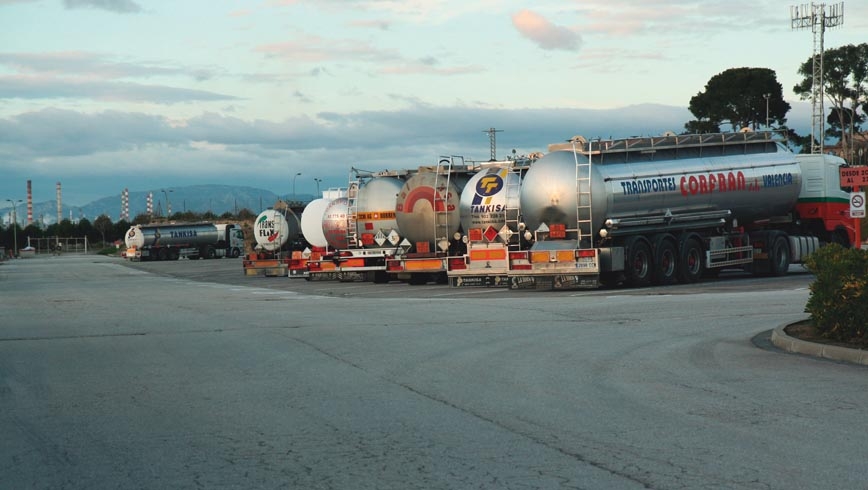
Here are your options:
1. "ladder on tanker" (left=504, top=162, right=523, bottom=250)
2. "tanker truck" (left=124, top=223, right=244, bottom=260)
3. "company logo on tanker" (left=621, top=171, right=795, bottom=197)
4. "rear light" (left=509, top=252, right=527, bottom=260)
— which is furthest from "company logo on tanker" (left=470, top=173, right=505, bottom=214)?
"tanker truck" (left=124, top=223, right=244, bottom=260)

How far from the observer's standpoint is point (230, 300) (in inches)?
1018

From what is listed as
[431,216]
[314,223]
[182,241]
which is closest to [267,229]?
[314,223]

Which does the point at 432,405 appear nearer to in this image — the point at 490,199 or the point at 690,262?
the point at 490,199

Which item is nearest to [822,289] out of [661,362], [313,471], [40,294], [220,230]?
[661,362]

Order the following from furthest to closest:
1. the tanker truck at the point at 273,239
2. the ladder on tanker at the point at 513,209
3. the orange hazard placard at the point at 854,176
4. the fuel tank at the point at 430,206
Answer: the tanker truck at the point at 273,239 → the fuel tank at the point at 430,206 → the orange hazard placard at the point at 854,176 → the ladder on tanker at the point at 513,209

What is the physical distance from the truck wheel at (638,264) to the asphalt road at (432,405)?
7776 mm

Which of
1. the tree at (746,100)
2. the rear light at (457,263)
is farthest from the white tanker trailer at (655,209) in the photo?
the tree at (746,100)

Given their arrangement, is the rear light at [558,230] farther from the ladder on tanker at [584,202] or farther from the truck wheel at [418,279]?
the truck wheel at [418,279]

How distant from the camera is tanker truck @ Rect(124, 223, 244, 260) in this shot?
9281cm

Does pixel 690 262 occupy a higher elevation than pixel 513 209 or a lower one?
lower

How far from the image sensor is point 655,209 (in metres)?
26.2

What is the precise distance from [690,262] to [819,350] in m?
15.4

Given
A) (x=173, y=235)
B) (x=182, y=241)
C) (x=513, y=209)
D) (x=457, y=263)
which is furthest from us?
(x=182, y=241)

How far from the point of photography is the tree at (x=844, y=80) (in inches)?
3278
